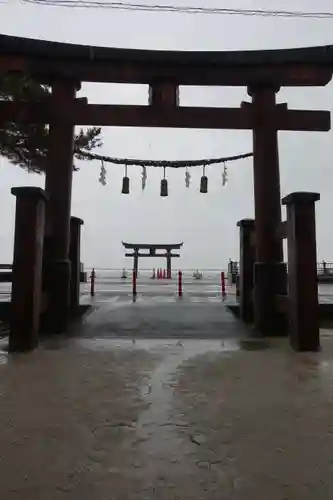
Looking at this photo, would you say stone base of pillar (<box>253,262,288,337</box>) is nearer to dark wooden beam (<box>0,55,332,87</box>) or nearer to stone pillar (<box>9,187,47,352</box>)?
dark wooden beam (<box>0,55,332,87</box>)

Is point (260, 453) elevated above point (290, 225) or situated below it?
below

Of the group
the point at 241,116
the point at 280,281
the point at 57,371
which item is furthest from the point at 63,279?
the point at 241,116

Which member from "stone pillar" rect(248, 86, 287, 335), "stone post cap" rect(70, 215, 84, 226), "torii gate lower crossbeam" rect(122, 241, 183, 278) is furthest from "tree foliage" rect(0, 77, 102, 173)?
"torii gate lower crossbeam" rect(122, 241, 183, 278)

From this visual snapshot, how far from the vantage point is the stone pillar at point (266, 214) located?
6.14m

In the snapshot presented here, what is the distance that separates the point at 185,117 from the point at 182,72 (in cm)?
73

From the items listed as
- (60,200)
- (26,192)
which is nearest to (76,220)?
(60,200)

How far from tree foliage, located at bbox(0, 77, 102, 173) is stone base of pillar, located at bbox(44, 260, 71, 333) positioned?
83.6 inches

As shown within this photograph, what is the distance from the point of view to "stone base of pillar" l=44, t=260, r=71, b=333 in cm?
598

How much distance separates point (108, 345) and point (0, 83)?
389 cm

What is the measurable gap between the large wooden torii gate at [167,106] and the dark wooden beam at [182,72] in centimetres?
1

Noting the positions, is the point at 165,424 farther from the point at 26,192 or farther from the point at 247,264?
the point at 247,264

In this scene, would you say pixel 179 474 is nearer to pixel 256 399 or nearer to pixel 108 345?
pixel 256 399

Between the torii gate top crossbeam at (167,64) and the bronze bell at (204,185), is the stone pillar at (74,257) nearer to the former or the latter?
the torii gate top crossbeam at (167,64)

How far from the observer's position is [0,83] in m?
5.72
